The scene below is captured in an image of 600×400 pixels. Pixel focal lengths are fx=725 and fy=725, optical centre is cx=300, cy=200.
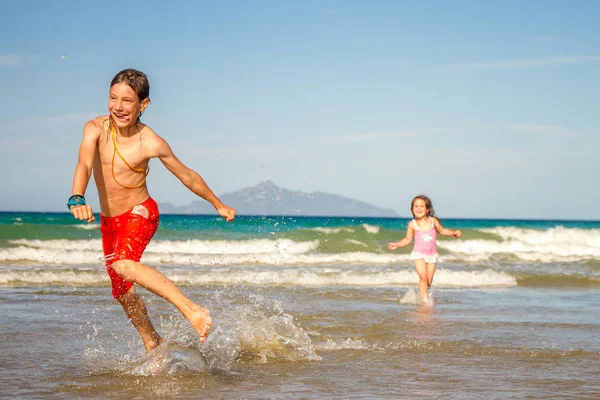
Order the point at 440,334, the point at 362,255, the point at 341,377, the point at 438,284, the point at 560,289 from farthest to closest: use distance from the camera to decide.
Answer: the point at 362,255 → the point at 438,284 → the point at 560,289 → the point at 440,334 → the point at 341,377

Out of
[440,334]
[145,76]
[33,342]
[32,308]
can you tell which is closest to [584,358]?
[440,334]

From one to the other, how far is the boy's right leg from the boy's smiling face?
1.27 metres

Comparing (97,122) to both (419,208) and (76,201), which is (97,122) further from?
(419,208)

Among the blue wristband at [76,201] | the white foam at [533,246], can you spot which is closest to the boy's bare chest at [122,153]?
the blue wristband at [76,201]

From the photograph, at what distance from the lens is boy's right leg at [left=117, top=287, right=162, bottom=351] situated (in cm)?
525

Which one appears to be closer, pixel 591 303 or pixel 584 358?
pixel 584 358

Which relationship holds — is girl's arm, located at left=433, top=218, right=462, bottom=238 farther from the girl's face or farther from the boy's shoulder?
the boy's shoulder

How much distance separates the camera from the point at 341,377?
200 inches

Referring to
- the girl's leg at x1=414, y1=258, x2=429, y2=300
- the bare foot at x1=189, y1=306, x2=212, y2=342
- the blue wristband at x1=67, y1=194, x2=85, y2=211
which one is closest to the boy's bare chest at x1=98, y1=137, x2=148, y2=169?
the blue wristband at x1=67, y1=194, x2=85, y2=211

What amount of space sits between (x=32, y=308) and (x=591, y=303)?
Answer: 25.0 feet

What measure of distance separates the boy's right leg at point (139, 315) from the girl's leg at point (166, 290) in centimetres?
53

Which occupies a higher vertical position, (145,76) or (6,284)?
(145,76)

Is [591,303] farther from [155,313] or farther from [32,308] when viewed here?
[32,308]

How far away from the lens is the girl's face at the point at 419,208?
35.8 ft
